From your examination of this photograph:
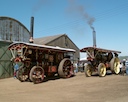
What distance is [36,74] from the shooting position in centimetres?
1188

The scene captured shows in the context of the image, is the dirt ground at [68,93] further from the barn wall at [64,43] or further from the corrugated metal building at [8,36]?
the barn wall at [64,43]

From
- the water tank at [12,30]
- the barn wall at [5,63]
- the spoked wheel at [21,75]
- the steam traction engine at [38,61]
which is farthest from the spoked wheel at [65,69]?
the water tank at [12,30]

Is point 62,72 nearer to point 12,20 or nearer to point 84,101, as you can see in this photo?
point 84,101

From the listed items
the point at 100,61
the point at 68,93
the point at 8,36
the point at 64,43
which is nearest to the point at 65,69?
the point at 100,61

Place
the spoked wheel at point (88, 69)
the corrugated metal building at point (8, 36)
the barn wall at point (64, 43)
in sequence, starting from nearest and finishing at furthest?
the spoked wheel at point (88, 69) → the corrugated metal building at point (8, 36) → the barn wall at point (64, 43)

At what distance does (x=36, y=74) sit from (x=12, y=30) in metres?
9.93

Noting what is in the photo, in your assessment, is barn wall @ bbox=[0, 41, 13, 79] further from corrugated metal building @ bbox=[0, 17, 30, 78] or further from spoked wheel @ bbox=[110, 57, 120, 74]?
spoked wheel @ bbox=[110, 57, 120, 74]

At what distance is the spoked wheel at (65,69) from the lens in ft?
45.0

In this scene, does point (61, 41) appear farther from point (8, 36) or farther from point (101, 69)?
point (101, 69)

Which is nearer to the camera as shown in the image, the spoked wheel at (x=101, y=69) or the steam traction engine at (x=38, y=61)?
the steam traction engine at (x=38, y=61)

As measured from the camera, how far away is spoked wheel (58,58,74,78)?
1370 centimetres

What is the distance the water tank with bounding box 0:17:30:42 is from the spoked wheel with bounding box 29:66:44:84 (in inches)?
316

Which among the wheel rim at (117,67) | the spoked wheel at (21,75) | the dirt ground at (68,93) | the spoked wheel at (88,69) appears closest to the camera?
the dirt ground at (68,93)

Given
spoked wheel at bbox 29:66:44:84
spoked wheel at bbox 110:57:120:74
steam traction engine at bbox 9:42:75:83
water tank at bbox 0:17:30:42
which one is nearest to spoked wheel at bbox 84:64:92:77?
steam traction engine at bbox 9:42:75:83
